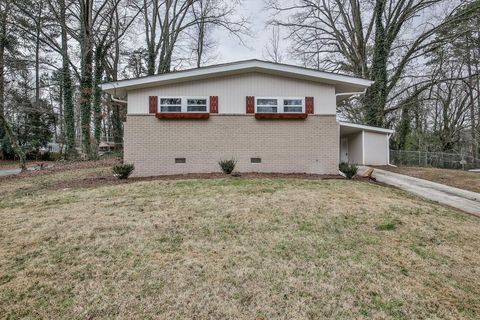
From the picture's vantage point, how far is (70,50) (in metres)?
17.4

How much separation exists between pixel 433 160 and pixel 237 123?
16.3m

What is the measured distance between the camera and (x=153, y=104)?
9539 millimetres

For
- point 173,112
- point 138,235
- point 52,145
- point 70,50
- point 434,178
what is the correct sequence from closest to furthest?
point 138,235 < point 173,112 < point 434,178 < point 70,50 < point 52,145

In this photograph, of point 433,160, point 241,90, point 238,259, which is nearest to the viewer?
point 238,259

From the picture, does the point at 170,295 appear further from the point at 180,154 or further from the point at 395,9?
the point at 395,9

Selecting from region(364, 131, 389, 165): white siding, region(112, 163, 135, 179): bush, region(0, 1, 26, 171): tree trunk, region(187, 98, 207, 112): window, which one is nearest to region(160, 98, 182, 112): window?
region(187, 98, 207, 112): window

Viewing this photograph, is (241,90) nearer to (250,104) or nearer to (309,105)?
(250,104)

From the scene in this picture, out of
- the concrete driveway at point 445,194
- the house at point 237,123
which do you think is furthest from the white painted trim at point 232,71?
the concrete driveway at point 445,194

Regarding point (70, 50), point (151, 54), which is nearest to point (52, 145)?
point (70, 50)

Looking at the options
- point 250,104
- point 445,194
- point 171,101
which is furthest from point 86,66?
point 445,194

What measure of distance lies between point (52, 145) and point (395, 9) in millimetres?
36376

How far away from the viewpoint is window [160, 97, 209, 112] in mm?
9594

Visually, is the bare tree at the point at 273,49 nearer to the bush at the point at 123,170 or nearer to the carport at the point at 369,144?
the carport at the point at 369,144

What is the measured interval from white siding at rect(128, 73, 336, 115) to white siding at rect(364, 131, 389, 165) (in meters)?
6.59
